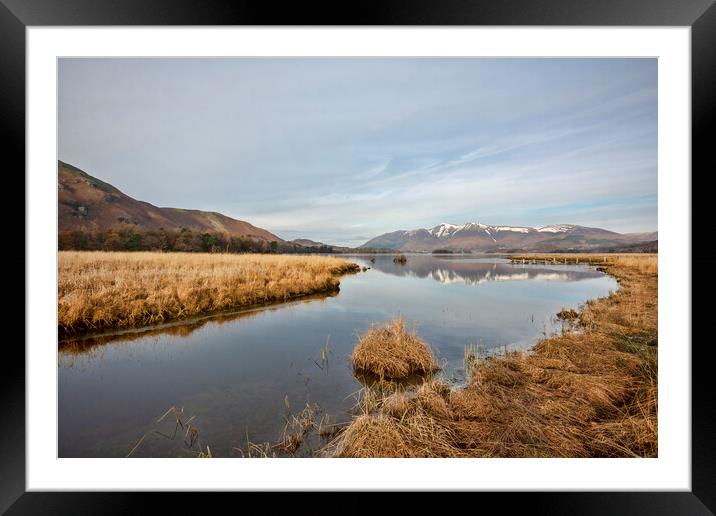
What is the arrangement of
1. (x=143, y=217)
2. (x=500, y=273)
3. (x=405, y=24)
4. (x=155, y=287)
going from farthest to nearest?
(x=500, y=273), (x=143, y=217), (x=155, y=287), (x=405, y=24)

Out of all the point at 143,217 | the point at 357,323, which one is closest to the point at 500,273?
the point at 357,323

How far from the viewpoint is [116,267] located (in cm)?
679

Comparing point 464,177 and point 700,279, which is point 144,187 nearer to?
point 464,177

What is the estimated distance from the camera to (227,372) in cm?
357

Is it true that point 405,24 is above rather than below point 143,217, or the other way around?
below

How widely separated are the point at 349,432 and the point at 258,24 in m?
3.04

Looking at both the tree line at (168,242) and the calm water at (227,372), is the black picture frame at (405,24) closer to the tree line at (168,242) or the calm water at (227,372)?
the calm water at (227,372)

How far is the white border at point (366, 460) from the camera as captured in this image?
78.1 inches

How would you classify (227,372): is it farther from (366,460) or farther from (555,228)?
(555,228)

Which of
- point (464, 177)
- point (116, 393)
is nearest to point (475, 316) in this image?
point (464, 177)

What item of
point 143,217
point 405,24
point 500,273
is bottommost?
point 500,273

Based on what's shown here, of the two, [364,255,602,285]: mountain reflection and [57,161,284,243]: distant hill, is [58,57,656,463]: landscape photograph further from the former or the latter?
[364,255,602,285]: mountain reflection

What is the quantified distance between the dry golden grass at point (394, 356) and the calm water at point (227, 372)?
0.23 meters

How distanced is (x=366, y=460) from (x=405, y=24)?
3088mm
